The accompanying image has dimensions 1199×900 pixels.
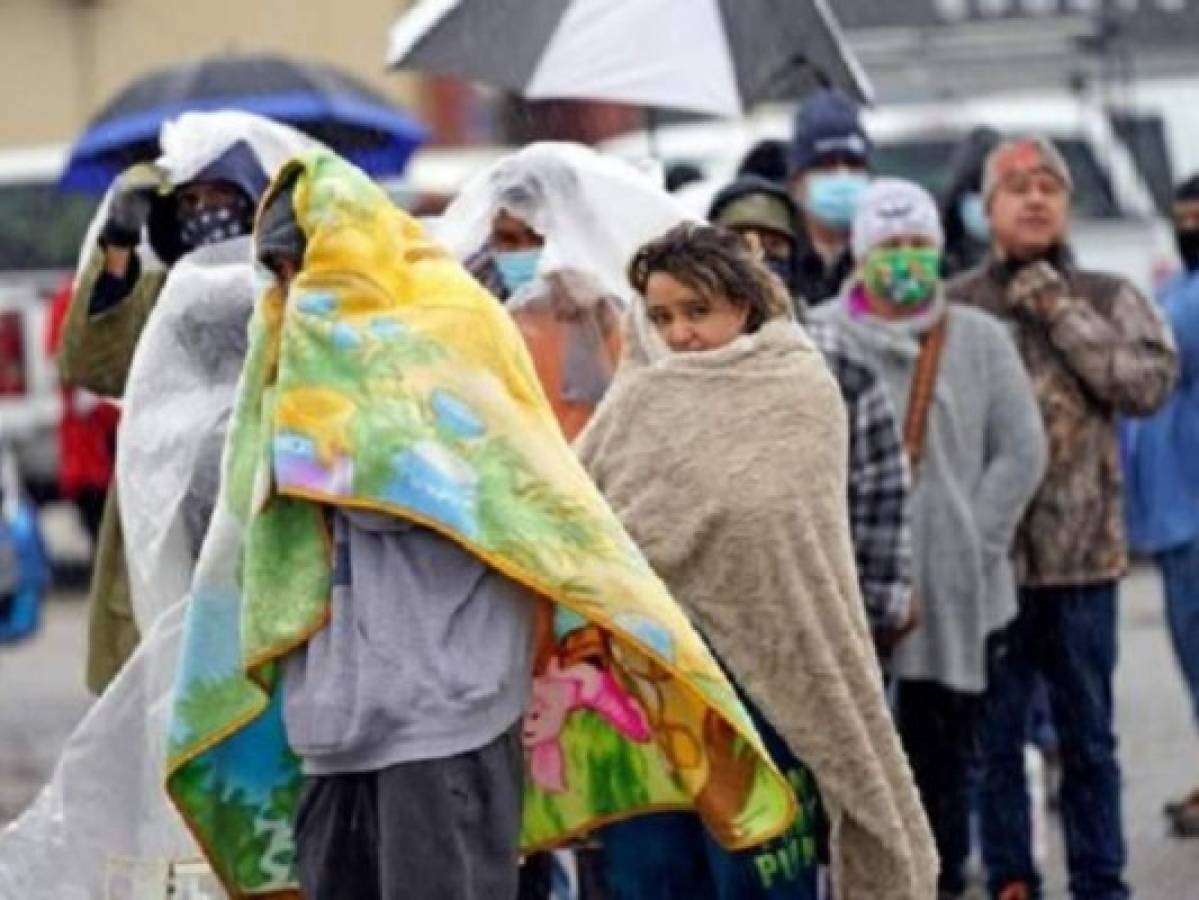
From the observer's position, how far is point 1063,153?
77.6 ft

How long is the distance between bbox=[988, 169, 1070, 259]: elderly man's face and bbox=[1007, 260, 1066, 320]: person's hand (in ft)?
0.24

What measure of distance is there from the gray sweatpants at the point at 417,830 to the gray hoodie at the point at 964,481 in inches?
127

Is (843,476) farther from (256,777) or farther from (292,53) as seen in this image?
(292,53)

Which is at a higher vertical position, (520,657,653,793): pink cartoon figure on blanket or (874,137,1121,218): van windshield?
(520,657,653,793): pink cartoon figure on blanket

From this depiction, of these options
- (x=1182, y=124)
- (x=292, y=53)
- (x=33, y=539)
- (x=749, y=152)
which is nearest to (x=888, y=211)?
(x=749, y=152)

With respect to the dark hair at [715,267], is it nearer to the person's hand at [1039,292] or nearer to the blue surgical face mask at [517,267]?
the blue surgical face mask at [517,267]

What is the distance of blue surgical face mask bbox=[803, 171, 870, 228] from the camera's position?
1226 centimetres

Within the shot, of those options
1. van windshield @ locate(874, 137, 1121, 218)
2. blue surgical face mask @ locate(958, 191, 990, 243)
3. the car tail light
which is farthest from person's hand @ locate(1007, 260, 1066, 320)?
the car tail light

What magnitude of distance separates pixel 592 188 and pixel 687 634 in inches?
101

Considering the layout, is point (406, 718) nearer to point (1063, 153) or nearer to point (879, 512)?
point (879, 512)

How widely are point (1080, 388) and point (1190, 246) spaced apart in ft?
7.26

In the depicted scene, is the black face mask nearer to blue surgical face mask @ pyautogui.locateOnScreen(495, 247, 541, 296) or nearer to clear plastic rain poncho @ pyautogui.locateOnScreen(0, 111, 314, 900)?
blue surgical face mask @ pyautogui.locateOnScreen(495, 247, 541, 296)

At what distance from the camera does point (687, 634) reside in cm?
805

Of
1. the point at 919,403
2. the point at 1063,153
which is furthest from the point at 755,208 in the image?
the point at 1063,153
